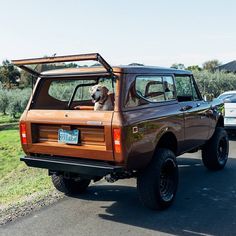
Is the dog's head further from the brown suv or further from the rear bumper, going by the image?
the rear bumper

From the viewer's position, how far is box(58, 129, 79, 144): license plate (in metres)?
4.80

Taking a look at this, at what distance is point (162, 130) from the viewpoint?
5160 mm

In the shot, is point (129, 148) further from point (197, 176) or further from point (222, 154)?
point (222, 154)

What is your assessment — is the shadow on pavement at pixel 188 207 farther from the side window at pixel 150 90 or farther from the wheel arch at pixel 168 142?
the side window at pixel 150 90

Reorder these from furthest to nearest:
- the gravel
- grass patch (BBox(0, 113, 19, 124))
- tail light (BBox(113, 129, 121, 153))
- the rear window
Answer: grass patch (BBox(0, 113, 19, 124))
the rear window
the gravel
tail light (BBox(113, 129, 121, 153))

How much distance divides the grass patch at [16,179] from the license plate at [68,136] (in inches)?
59.5

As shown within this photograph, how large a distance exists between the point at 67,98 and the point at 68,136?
1.81 meters

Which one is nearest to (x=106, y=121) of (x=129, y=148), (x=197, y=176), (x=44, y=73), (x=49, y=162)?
(x=129, y=148)

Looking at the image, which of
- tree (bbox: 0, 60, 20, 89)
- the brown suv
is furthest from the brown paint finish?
tree (bbox: 0, 60, 20, 89)

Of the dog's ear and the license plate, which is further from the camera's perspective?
the dog's ear

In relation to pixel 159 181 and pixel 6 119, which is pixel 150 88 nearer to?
pixel 159 181

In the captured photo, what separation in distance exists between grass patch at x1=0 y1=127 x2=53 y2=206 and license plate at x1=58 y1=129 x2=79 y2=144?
1.51m

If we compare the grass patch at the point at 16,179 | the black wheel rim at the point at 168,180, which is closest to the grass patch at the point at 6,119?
the grass patch at the point at 16,179

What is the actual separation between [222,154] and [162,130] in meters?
2.93
